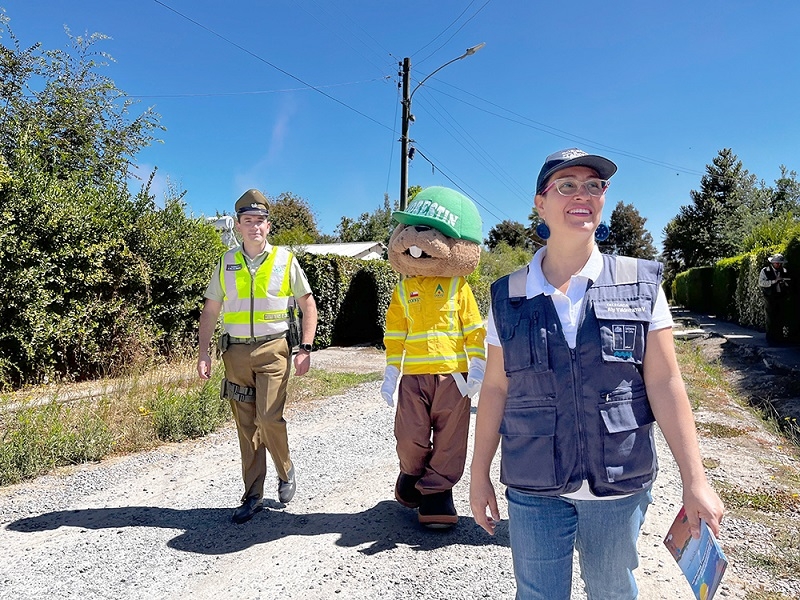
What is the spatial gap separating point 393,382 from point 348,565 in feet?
3.78

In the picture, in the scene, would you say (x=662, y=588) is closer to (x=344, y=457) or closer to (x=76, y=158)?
(x=344, y=457)

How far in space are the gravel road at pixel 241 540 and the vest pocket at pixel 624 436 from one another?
1.40 meters

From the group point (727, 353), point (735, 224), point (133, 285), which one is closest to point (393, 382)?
point (133, 285)

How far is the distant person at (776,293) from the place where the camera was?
34.7 feet

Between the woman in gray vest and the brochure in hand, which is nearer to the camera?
the brochure in hand

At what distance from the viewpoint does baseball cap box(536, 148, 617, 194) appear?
69.5 inches

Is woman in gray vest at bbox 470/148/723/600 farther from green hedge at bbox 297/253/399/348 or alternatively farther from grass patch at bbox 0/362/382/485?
green hedge at bbox 297/253/399/348

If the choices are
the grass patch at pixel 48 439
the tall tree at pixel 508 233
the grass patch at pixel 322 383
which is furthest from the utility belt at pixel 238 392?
the tall tree at pixel 508 233

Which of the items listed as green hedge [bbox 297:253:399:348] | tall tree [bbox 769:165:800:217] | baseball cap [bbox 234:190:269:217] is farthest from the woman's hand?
tall tree [bbox 769:165:800:217]

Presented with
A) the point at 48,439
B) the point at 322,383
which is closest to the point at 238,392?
the point at 48,439

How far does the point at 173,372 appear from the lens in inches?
277

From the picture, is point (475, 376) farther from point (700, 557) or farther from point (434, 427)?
point (700, 557)

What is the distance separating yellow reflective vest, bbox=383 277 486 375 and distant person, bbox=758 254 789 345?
943 centimetres

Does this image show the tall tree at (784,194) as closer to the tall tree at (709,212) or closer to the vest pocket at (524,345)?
the tall tree at (709,212)
